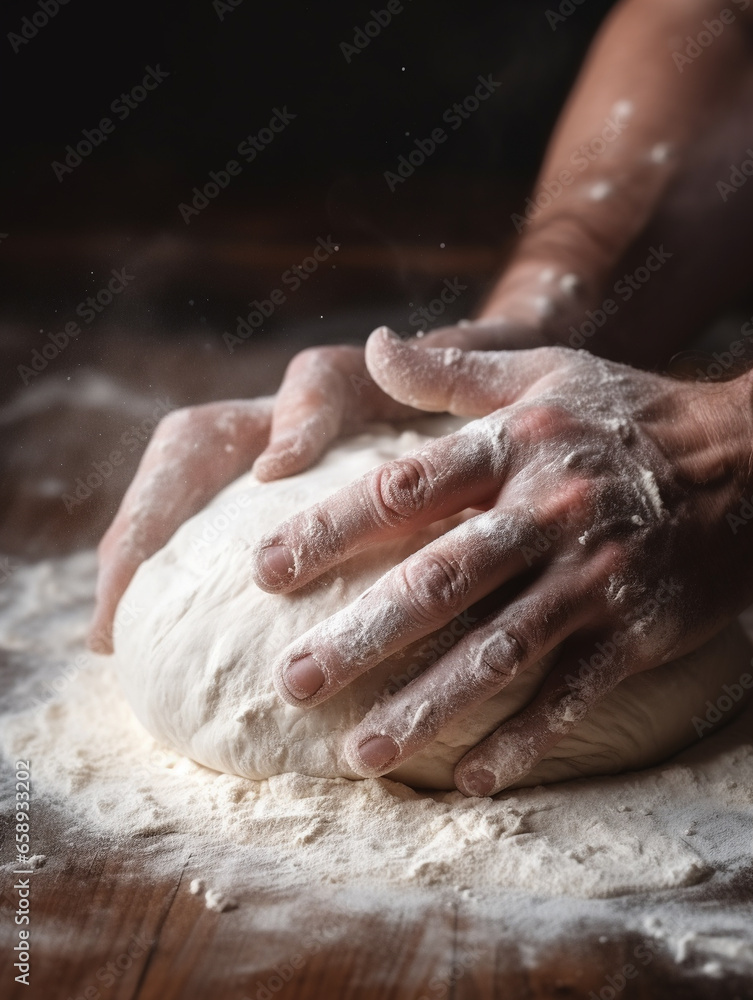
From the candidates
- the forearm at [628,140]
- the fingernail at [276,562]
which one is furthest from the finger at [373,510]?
the forearm at [628,140]

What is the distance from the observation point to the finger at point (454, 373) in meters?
1.23

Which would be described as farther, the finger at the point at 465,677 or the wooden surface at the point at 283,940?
the finger at the point at 465,677

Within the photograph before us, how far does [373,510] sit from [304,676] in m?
0.22

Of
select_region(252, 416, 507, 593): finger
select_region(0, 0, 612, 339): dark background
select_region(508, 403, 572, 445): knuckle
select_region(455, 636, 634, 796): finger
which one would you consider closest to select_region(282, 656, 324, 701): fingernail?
select_region(252, 416, 507, 593): finger

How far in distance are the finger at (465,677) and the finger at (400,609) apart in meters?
0.05

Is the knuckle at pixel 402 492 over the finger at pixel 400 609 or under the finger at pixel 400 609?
over

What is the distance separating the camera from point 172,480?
1478mm

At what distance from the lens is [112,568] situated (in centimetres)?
144

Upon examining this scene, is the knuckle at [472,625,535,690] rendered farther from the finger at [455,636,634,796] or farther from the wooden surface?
the wooden surface

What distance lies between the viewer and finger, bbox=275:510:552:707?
1019 millimetres

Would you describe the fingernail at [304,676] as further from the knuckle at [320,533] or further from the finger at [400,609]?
the knuckle at [320,533]

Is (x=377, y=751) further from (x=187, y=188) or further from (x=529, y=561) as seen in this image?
(x=187, y=188)

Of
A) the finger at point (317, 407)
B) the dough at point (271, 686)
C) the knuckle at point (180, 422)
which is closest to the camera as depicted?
the dough at point (271, 686)

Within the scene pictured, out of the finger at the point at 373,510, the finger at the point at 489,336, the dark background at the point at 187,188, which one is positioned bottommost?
the finger at the point at 489,336
